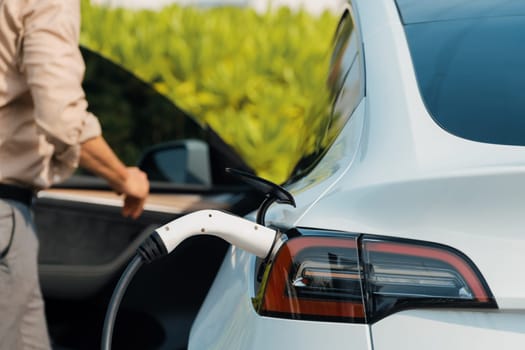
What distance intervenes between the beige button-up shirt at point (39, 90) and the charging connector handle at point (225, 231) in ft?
2.34

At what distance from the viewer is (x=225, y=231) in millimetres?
1928

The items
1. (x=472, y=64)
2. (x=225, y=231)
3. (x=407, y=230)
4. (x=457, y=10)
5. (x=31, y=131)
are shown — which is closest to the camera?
(x=407, y=230)

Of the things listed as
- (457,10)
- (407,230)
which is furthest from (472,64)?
(407,230)

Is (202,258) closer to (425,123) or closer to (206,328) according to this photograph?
(206,328)

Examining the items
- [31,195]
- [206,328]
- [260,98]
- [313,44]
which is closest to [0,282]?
[31,195]

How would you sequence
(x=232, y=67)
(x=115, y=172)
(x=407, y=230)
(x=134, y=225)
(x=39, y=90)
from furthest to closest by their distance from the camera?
(x=232, y=67) → (x=134, y=225) → (x=115, y=172) → (x=39, y=90) → (x=407, y=230)

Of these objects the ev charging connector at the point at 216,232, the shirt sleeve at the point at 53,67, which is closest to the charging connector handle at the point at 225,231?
the ev charging connector at the point at 216,232

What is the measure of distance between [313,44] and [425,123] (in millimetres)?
4007

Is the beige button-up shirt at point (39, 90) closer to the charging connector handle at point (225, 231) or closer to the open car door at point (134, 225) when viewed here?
the charging connector handle at point (225, 231)

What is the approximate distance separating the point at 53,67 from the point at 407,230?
1.19 meters

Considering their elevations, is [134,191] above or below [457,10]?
below

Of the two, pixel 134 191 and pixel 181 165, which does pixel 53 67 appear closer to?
pixel 134 191

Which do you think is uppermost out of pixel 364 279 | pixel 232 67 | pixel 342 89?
pixel 232 67

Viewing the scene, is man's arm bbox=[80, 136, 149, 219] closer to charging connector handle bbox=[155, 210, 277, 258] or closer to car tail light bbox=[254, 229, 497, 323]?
charging connector handle bbox=[155, 210, 277, 258]
